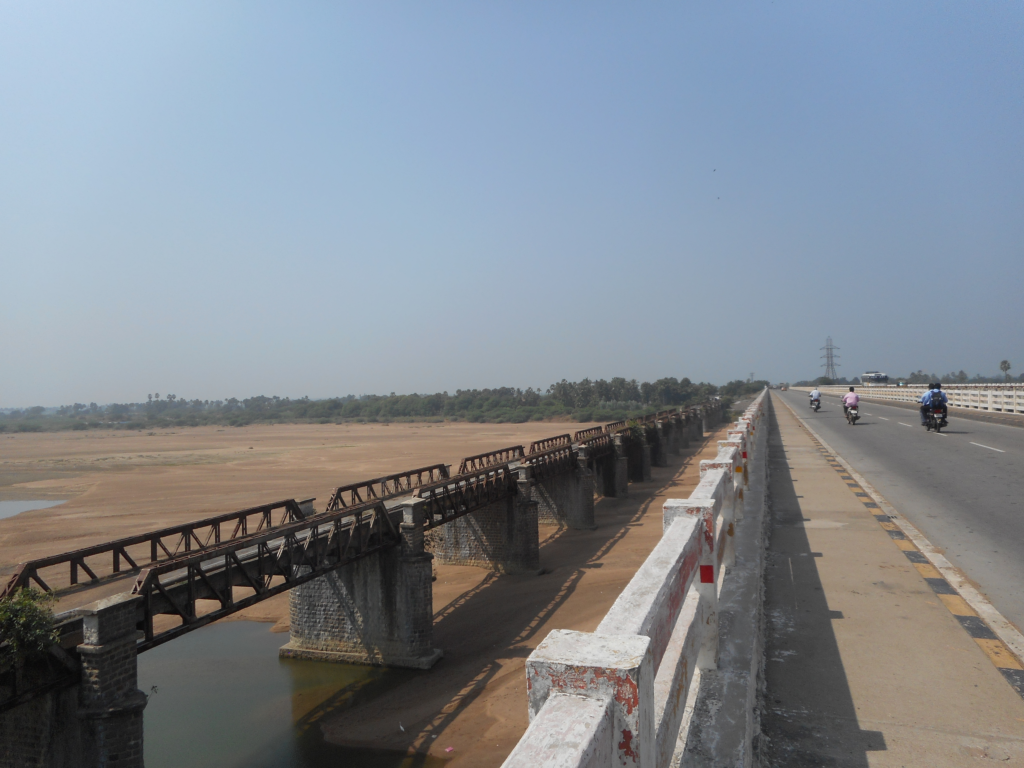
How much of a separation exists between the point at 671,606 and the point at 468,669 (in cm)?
1454

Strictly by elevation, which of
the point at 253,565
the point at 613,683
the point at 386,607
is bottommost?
the point at 386,607

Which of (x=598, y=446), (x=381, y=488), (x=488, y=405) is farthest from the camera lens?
(x=488, y=405)

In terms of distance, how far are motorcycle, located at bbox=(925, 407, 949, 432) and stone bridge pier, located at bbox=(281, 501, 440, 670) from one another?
20758mm

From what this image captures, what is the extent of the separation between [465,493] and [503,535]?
3592 mm

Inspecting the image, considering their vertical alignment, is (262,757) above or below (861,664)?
below

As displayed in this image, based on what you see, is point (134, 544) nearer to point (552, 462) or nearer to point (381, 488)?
point (381, 488)

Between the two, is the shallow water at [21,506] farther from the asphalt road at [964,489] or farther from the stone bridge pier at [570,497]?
the asphalt road at [964,489]

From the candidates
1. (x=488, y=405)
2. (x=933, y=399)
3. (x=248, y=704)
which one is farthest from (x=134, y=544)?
(x=488, y=405)

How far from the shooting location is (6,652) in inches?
333

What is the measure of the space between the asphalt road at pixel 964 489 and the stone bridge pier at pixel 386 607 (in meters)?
10.8

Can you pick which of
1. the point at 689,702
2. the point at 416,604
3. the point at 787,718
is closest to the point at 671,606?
the point at 689,702

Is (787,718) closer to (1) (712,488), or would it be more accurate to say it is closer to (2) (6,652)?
(1) (712,488)

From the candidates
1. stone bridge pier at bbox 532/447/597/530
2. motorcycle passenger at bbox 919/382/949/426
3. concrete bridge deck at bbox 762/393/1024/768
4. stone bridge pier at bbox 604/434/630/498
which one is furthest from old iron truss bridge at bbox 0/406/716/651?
motorcycle passenger at bbox 919/382/949/426

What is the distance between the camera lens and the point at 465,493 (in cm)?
2064
